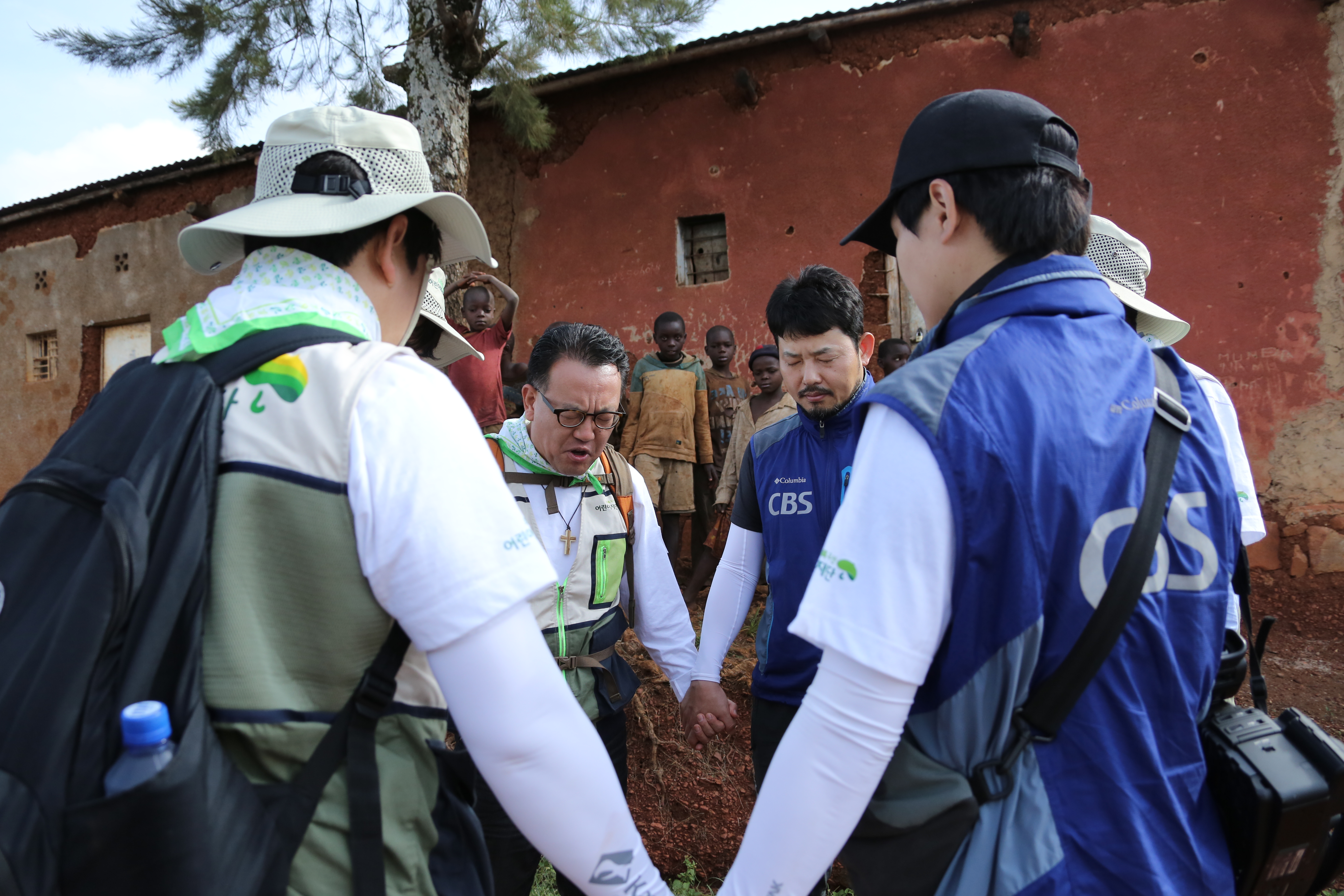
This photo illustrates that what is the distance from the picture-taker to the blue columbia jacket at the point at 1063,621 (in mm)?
1023

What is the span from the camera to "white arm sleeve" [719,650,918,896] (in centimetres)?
103

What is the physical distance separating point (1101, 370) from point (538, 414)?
171 centimetres

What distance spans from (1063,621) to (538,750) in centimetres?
68

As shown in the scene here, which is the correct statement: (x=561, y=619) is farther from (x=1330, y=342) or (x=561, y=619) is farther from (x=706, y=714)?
(x=1330, y=342)

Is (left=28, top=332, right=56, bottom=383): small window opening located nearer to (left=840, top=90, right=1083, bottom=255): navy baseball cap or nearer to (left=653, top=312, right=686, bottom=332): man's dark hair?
(left=653, top=312, right=686, bottom=332): man's dark hair

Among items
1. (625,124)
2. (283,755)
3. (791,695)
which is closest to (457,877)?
(283,755)

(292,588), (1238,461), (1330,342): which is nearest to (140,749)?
(292,588)

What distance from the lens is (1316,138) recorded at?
6180 millimetres

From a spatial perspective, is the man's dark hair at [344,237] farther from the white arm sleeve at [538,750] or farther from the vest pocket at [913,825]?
the vest pocket at [913,825]

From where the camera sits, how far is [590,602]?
246 centimetres

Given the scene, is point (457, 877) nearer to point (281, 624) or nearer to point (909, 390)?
point (281, 624)

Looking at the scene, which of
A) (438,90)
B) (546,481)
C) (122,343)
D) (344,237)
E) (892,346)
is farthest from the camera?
(122,343)

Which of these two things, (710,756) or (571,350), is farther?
(710,756)

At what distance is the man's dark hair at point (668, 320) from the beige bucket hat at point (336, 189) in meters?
5.68
